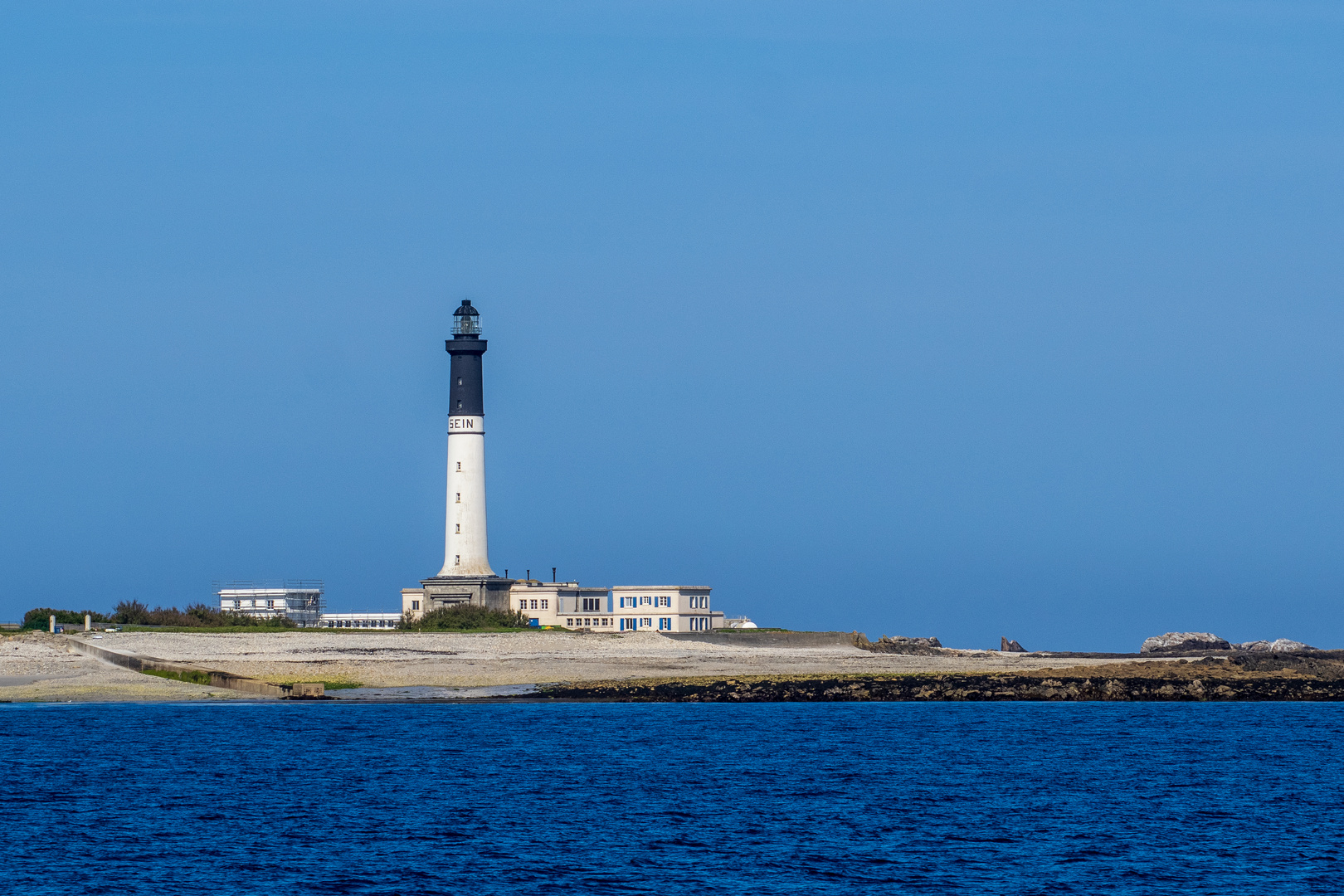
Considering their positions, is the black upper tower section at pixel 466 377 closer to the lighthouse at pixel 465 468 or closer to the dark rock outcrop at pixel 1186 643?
the lighthouse at pixel 465 468

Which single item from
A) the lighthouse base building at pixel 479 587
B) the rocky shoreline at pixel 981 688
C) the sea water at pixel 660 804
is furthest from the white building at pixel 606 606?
the sea water at pixel 660 804

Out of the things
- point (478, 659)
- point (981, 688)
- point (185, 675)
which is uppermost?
point (478, 659)

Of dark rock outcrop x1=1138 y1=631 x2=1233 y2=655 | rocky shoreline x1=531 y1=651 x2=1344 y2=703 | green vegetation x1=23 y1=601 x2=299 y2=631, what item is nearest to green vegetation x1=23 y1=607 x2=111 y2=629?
green vegetation x1=23 y1=601 x2=299 y2=631

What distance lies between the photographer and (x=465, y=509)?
75938mm

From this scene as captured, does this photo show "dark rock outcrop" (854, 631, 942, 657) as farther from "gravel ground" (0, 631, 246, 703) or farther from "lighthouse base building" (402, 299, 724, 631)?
"gravel ground" (0, 631, 246, 703)

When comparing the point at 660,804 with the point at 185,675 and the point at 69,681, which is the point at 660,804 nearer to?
the point at 185,675

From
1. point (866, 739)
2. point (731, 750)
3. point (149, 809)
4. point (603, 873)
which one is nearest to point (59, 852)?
point (149, 809)

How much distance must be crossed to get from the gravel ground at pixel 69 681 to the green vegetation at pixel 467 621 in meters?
16.3

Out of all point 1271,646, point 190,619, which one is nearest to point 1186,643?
point 1271,646

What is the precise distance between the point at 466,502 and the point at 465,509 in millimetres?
358

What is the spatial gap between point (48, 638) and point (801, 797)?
39460 millimetres

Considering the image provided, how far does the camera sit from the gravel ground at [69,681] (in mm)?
51781

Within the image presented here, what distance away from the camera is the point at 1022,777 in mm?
37219

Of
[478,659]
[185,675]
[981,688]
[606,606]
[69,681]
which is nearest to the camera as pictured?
[69,681]
